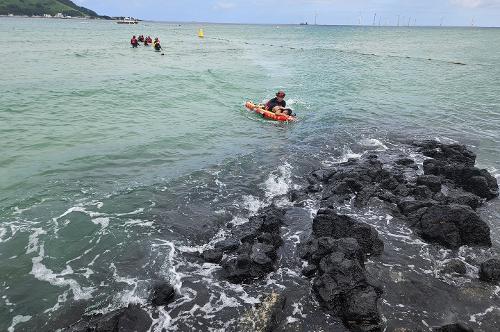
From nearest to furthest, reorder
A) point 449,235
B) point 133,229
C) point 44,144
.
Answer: point 449,235, point 133,229, point 44,144

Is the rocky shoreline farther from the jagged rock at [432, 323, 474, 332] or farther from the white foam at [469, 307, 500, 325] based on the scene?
the white foam at [469, 307, 500, 325]

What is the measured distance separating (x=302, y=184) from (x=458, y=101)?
2576cm

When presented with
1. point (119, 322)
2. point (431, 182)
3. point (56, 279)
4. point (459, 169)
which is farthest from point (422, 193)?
point (56, 279)

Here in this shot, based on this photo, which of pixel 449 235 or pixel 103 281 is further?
pixel 449 235

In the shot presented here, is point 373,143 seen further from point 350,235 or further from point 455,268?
point 455,268

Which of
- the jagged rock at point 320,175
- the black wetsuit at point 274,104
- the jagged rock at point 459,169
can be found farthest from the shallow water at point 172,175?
the black wetsuit at point 274,104

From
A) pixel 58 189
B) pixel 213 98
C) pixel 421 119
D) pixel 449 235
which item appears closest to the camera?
pixel 449 235

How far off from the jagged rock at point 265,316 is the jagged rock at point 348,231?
10.5ft

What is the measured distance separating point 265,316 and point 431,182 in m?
10.0

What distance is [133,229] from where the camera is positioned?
13023 millimetres

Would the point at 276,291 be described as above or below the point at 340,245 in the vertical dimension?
below

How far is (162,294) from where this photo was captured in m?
9.68

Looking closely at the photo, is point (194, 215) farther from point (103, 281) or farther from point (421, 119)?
point (421, 119)

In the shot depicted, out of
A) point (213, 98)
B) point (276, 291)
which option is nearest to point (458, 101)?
point (213, 98)
